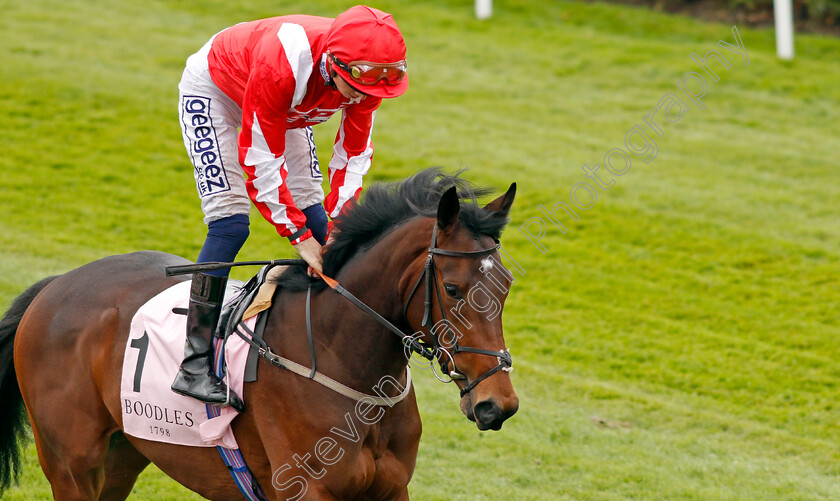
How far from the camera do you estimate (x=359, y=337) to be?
3.49 metres

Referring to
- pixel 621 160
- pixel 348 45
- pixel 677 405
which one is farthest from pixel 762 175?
pixel 348 45

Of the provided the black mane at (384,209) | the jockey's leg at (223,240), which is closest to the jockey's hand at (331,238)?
the black mane at (384,209)

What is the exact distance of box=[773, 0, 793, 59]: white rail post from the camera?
13.4 meters

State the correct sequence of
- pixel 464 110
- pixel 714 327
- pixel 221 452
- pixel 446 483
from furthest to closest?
pixel 464 110
pixel 714 327
pixel 446 483
pixel 221 452

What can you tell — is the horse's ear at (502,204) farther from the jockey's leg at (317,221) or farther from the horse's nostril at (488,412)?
the jockey's leg at (317,221)

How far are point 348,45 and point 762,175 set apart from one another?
924 centimetres

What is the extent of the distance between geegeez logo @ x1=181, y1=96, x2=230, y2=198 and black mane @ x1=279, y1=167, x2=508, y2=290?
0.61 meters

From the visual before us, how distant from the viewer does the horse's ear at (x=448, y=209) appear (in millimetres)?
3170

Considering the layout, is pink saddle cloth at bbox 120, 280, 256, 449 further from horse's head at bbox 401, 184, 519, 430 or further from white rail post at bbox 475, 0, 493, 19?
white rail post at bbox 475, 0, 493, 19

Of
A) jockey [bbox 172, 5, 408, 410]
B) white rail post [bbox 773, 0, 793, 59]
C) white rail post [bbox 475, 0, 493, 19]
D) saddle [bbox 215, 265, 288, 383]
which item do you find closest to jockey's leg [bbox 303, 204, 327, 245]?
jockey [bbox 172, 5, 408, 410]

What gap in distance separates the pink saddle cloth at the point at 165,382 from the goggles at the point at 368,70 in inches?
43.7

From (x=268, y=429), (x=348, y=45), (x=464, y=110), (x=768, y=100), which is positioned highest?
(x=348, y=45)

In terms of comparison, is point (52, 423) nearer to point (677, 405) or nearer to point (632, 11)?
point (677, 405)

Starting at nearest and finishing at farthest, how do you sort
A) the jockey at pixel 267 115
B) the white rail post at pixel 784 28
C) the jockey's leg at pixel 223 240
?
the jockey at pixel 267 115 → the jockey's leg at pixel 223 240 → the white rail post at pixel 784 28
